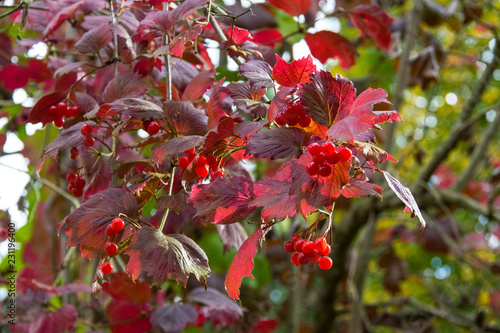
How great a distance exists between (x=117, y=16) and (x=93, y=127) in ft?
0.93

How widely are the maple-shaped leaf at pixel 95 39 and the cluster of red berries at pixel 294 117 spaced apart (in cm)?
42

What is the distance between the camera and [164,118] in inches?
30.1

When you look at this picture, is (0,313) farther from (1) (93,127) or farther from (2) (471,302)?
(2) (471,302)

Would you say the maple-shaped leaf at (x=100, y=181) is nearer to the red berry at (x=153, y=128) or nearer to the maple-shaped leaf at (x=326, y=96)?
the red berry at (x=153, y=128)

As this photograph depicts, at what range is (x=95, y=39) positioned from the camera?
2.99 feet

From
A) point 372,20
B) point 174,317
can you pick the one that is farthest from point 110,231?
point 372,20

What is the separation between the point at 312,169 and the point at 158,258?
0.84 ft

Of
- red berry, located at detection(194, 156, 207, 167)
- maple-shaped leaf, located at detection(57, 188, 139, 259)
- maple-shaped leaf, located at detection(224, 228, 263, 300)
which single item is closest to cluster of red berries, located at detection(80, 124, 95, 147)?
maple-shaped leaf, located at detection(57, 188, 139, 259)

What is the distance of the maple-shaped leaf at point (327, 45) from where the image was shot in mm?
1317

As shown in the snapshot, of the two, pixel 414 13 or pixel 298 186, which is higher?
pixel 298 186

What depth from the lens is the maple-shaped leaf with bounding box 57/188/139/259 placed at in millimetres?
726

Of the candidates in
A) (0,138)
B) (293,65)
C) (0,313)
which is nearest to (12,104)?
(0,138)

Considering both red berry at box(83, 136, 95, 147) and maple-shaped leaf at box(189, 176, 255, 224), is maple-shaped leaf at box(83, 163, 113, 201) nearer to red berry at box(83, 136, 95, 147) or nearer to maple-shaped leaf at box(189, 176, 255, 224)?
red berry at box(83, 136, 95, 147)

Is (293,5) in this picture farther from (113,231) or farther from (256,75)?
(113,231)
